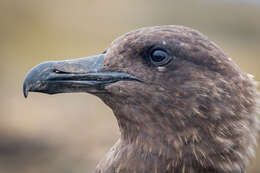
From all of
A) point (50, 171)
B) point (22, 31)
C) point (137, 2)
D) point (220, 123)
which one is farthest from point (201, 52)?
point (137, 2)

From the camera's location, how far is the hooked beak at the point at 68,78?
299cm

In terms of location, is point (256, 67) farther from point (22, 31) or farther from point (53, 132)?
point (22, 31)

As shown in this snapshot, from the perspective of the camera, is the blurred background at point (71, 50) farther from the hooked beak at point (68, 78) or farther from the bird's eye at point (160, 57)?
the bird's eye at point (160, 57)

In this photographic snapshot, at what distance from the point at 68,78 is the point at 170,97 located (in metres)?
0.73

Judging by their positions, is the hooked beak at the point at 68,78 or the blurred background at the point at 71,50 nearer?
the hooked beak at the point at 68,78

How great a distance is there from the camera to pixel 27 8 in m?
12.3

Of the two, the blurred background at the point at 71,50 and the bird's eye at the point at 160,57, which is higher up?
the blurred background at the point at 71,50

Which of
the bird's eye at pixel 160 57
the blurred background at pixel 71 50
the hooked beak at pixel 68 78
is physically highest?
the blurred background at pixel 71 50

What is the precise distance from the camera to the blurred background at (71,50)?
760 cm

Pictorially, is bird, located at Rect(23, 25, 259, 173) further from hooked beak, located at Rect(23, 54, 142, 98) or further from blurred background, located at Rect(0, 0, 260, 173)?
blurred background, located at Rect(0, 0, 260, 173)

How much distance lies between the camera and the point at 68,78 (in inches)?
119

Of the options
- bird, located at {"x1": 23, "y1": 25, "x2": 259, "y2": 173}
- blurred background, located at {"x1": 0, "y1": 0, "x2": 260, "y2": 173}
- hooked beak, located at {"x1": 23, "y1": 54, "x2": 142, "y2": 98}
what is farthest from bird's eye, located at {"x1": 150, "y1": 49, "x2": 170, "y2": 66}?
blurred background, located at {"x1": 0, "y1": 0, "x2": 260, "y2": 173}

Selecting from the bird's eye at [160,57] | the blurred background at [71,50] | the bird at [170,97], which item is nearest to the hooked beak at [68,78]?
the bird at [170,97]

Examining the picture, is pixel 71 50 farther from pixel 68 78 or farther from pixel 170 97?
pixel 170 97
